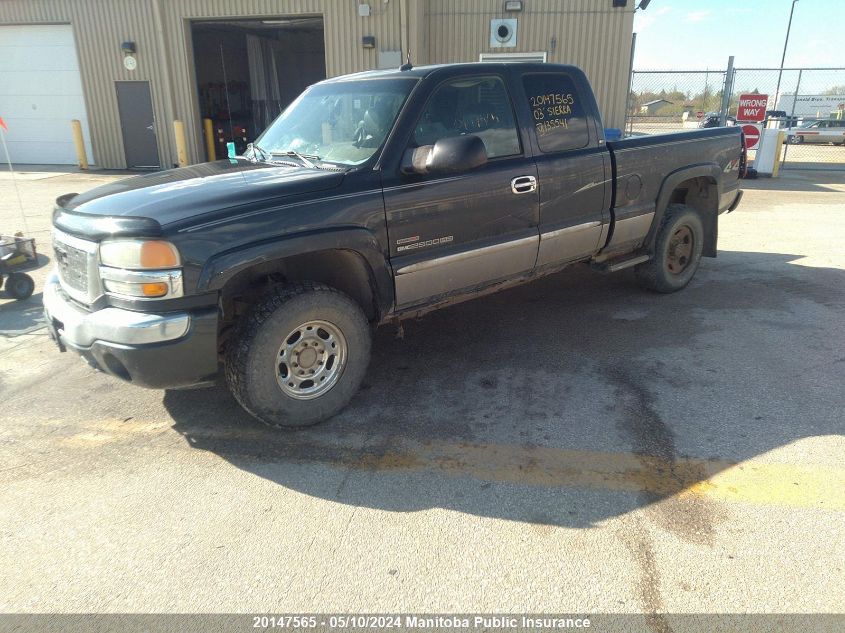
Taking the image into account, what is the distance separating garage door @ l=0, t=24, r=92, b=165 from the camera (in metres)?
16.6

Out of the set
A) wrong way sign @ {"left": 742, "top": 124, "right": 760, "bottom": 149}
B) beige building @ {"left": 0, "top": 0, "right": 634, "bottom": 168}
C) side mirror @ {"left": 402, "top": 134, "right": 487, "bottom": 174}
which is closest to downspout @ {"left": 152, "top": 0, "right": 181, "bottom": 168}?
beige building @ {"left": 0, "top": 0, "right": 634, "bottom": 168}

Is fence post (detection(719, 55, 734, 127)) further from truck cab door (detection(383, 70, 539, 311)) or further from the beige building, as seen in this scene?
truck cab door (detection(383, 70, 539, 311))

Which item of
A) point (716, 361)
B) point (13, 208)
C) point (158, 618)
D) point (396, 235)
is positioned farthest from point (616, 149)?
point (13, 208)

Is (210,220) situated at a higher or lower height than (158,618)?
higher

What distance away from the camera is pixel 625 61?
47.1ft

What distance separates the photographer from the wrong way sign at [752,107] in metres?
13.9

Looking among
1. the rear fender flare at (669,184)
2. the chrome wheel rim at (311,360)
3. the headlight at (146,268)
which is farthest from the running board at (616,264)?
the headlight at (146,268)

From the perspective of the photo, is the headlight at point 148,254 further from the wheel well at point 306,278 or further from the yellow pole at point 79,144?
the yellow pole at point 79,144

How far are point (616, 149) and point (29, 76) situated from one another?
721 inches

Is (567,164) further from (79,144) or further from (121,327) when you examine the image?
(79,144)

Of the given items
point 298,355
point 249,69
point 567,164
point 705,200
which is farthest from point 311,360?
point 249,69

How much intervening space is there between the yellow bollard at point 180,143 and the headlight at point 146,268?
14038 millimetres

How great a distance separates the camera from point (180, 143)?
15.6m

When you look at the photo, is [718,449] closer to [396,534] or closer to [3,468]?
[396,534]
